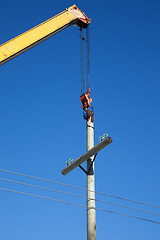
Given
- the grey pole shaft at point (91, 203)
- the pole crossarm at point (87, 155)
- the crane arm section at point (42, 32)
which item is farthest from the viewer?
the crane arm section at point (42, 32)

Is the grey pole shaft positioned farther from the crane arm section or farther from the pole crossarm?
the crane arm section

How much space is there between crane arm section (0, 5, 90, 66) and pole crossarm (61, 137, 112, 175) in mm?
5459

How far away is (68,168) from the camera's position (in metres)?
10.2

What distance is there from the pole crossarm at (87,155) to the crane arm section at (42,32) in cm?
546

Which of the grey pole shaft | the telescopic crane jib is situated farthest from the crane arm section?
the grey pole shaft

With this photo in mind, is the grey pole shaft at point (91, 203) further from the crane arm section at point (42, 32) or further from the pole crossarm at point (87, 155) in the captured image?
the crane arm section at point (42, 32)

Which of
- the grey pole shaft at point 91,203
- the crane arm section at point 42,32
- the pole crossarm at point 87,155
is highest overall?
the crane arm section at point 42,32

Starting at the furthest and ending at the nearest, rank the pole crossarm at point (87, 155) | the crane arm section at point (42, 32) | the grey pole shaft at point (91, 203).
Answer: the crane arm section at point (42, 32) → the pole crossarm at point (87, 155) → the grey pole shaft at point (91, 203)

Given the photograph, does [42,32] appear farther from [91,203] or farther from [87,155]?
[91,203]

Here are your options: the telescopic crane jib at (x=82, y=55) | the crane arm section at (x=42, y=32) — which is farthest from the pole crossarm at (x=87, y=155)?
the crane arm section at (x=42, y=32)

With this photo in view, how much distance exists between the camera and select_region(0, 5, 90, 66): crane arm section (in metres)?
13.2

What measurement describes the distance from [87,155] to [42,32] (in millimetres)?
7182

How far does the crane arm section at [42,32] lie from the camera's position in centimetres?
1320

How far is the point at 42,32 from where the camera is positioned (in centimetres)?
1452
